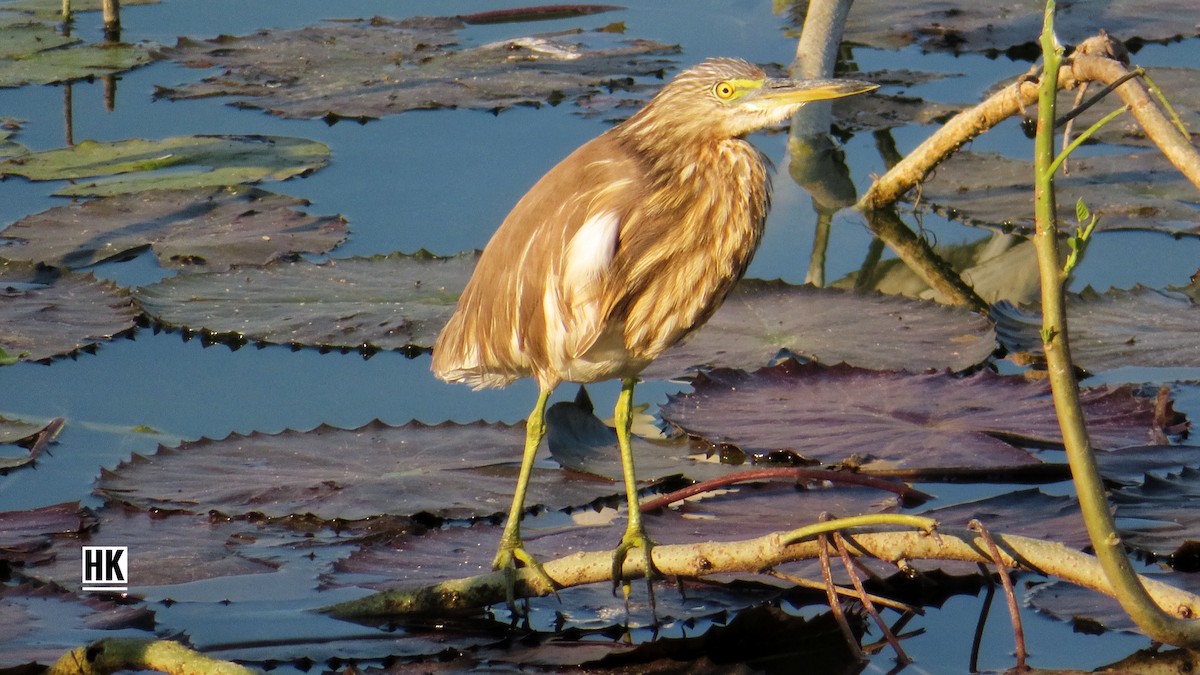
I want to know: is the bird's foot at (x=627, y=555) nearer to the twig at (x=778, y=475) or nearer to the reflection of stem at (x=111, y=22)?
the twig at (x=778, y=475)

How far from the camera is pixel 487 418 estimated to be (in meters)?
4.04

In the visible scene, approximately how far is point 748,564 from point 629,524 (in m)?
0.36

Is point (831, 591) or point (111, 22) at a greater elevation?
point (111, 22)

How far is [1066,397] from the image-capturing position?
228 cm

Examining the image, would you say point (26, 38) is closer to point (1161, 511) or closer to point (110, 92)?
point (110, 92)

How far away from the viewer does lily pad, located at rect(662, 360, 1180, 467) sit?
354 centimetres

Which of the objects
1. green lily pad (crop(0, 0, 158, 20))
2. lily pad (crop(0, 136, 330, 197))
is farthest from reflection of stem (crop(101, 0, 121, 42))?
lily pad (crop(0, 136, 330, 197))

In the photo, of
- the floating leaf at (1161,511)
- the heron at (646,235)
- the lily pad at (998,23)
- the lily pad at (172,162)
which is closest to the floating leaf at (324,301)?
the lily pad at (172,162)

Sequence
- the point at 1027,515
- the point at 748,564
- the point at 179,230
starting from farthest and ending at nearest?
the point at 179,230 < the point at 1027,515 < the point at 748,564

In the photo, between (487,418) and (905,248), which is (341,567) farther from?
(905,248)

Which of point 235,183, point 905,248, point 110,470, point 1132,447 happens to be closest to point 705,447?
point 1132,447

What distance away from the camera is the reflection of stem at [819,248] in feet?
16.1

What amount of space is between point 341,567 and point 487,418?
1094 mm

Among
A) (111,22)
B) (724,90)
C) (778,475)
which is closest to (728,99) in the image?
(724,90)
